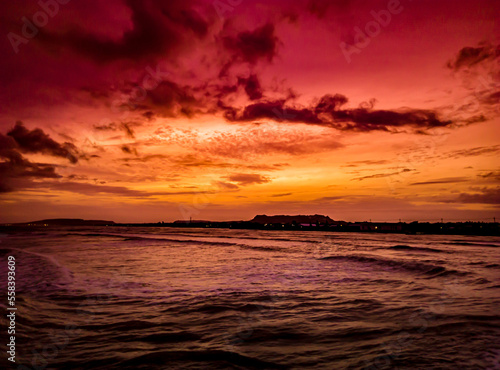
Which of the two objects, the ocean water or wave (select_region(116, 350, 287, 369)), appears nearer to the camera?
wave (select_region(116, 350, 287, 369))

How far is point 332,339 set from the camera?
331 inches

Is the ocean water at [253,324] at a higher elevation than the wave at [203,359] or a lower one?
lower

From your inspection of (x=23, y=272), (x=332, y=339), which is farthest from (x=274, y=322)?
(x=23, y=272)

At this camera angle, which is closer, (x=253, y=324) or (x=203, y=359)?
(x=203, y=359)

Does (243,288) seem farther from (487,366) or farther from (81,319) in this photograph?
(487,366)

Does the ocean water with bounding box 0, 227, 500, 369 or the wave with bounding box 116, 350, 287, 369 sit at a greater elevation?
the wave with bounding box 116, 350, 287, 369

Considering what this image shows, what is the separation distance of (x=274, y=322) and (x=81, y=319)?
5.87 m

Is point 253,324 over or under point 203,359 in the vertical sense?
under

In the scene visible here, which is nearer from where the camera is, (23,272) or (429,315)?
(429,315)

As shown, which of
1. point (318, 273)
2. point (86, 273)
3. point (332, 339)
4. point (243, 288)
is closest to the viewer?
point (332, 339)

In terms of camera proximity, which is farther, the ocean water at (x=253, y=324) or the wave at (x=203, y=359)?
the ocean water at (x=253, y=324)

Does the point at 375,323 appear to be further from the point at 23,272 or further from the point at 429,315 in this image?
the point at 23,272

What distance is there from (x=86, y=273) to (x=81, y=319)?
1061 centimetres

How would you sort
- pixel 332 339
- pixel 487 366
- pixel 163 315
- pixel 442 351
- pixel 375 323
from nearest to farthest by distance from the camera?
1. pixel 487 366
2. pixel 442 351
3. pixel 332 339
4. pixel 375 323
5. pixel 163 315
